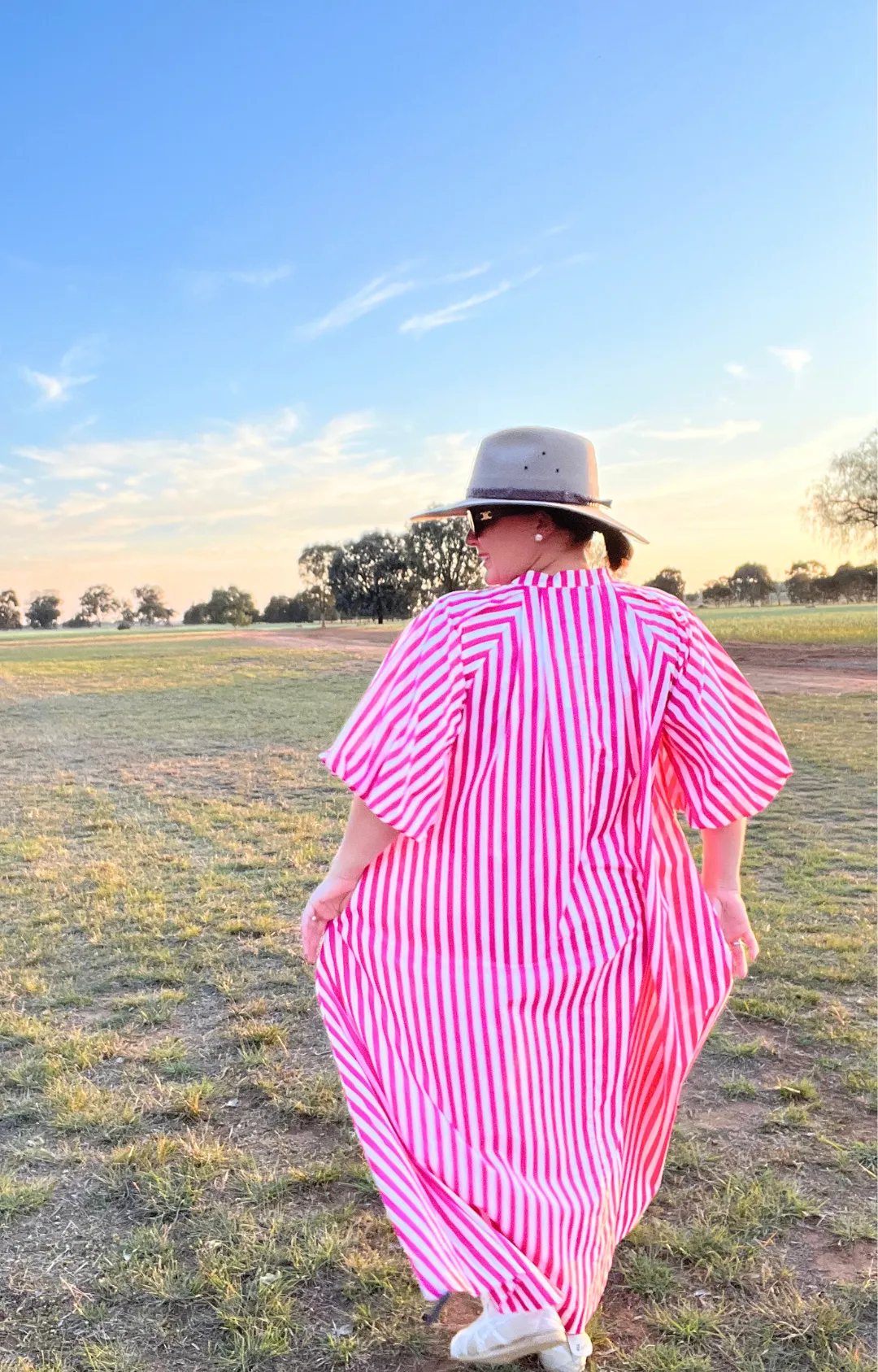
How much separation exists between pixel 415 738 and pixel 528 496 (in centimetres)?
55

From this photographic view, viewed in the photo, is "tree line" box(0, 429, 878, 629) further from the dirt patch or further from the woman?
the woman

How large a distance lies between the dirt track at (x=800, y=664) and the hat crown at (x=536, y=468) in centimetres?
1474

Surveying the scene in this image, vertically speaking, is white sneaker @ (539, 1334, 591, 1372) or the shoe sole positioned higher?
the shoe sole

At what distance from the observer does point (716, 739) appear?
73.4 inches

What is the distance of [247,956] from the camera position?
4309 mm

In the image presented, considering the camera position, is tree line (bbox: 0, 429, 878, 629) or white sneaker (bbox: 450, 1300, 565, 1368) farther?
tree line (bbox: 0, 429, 878, 629)

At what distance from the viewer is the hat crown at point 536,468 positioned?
1.85m

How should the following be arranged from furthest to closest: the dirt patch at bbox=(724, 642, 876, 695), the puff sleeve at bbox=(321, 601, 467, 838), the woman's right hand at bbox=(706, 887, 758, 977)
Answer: the dirt patch at bbox=(724, 642, 876, 695) < the woman's right hand at bbox=(706, 887, 758, 977) < the puff sleeve at bbox=(321, 601, 467, 838)

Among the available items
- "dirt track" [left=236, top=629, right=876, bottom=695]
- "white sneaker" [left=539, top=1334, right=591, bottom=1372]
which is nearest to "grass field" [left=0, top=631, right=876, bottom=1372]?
"white sneaker" [left=539, top=1334, right=591, bottom=1372]

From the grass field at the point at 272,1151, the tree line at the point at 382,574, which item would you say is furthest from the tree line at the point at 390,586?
the grass field at the point at 272,1151

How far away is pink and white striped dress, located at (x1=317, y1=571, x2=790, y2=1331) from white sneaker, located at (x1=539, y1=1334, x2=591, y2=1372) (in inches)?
2.3

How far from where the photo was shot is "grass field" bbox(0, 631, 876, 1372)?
6.64 ft

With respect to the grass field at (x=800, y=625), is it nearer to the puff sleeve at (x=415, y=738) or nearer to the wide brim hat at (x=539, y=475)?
the wide brim hat at (x=539, y=475)

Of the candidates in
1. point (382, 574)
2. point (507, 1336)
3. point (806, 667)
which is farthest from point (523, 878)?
point (382, 574)
